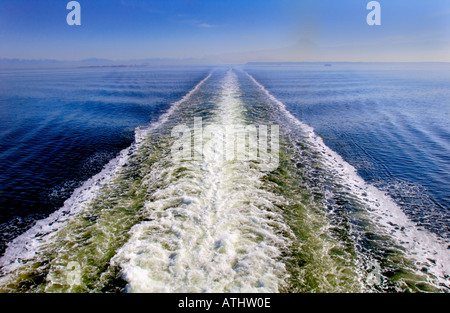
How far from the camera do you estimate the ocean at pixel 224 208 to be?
663cm

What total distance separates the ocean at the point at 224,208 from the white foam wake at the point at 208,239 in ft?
0.13

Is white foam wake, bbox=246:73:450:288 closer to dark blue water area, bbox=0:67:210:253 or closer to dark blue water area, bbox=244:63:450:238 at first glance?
dark blue water area, bbox=244:63:450:238

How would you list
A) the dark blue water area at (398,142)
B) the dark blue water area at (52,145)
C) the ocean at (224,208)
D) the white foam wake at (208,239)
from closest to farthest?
the white foam wake at (208,239) < the ocean at (224,208) < the dark blue water area at (52,145) < the dark blue water area at (398,142)

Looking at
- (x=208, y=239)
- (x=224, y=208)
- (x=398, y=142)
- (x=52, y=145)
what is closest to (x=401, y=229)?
(x=224, y=208)

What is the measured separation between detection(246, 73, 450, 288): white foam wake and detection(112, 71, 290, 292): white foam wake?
12.4 feet

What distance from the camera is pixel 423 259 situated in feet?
24.4

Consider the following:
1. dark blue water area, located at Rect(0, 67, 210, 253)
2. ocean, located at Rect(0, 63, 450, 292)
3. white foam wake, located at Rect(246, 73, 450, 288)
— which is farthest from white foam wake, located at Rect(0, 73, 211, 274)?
white foam wake, located at Rect(246, 73, 450, 288)

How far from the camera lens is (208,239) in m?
7.71

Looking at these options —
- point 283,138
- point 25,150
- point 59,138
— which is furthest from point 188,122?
point 25,150

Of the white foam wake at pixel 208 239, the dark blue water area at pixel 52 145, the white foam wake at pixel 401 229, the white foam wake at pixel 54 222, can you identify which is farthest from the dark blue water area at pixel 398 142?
the dark blue water area at pixel 52 145

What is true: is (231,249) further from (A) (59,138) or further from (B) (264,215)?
(A) (59,138)

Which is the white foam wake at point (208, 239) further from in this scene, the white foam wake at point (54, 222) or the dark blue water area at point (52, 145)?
the dark blue water area at point (52, 145)

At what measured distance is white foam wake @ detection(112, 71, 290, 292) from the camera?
634cm

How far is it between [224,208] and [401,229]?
625 centimetres
